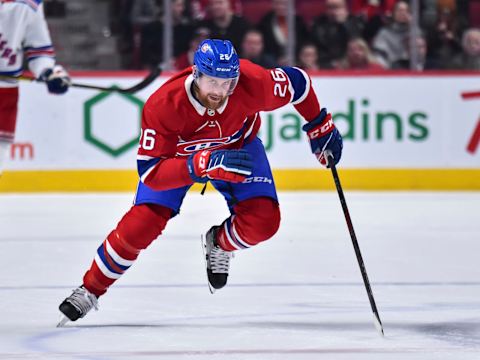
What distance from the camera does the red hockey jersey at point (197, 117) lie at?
144 inches

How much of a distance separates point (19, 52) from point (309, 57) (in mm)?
2476

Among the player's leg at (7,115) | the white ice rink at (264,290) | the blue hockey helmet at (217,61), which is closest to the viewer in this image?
the white ice rink at (264,290)

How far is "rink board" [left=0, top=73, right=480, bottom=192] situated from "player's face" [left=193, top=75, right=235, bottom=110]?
419 centimetres

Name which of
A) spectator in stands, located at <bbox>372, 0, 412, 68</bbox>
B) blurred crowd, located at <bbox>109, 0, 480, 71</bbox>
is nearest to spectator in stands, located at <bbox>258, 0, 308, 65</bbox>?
blurred crowd, located at <bbox>109, 0, 480, 71</bbox>

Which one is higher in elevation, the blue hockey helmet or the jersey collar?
the blue hockey helmet

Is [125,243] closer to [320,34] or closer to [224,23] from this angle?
[224,23]

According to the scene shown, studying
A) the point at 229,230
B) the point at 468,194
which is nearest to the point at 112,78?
the point at 468,194

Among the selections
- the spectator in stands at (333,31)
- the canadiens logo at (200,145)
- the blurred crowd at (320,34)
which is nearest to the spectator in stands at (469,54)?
the blurred crowd at (320,34)

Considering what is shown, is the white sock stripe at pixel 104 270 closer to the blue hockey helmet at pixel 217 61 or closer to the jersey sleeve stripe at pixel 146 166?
the jersey sleeve stripe at pixel 146 166

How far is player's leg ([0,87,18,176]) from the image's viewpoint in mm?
6113

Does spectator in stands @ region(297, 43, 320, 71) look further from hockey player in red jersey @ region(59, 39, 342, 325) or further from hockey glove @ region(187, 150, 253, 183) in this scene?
hockey glove @ region(187, 150, 253, 183)

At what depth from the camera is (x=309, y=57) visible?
318 inches

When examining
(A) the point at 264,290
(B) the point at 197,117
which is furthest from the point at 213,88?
(A) the point at 264,290

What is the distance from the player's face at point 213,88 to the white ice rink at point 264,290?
2.27 ft
